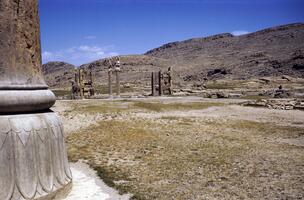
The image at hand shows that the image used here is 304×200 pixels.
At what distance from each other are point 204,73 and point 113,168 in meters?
91.5

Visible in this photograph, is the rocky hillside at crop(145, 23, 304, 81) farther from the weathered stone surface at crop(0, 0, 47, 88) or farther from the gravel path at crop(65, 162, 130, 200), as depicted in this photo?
the weathered stone surface at crop(0, 0, 47, 88)

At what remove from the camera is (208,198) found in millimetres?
6539

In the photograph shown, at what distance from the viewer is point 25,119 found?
593 centimetres

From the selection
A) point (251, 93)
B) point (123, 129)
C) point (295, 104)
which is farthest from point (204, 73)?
point (123, 129)

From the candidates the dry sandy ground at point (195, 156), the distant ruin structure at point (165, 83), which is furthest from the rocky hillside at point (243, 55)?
the dry sandy ground at point (195, 156)

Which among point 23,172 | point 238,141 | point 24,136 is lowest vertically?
point 238,141

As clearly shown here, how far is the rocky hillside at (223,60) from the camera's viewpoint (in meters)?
86.5

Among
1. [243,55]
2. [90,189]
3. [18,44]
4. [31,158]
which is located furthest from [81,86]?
[243,55]

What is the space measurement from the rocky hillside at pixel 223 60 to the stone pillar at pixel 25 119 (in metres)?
70.7

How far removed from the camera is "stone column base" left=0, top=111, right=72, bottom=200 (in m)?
5.59

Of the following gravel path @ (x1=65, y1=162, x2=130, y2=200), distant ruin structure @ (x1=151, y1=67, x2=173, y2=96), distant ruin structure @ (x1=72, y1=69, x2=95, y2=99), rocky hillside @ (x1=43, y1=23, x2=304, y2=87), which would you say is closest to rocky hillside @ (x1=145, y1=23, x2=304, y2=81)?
rocky hillside @ (x1=43, y1=23, x2=304, y2=87)

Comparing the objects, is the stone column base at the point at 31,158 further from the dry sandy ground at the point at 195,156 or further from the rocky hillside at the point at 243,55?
Result: the rocky hillside at the point at 243,55

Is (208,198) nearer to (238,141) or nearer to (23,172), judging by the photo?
(23,172)

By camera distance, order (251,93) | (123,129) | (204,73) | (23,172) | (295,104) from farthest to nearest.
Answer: (204,73), (251,93), (295,104), (123,129), (23,172)
